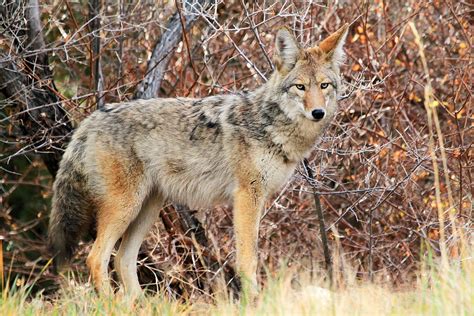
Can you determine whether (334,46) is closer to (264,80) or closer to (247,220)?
(264,80)

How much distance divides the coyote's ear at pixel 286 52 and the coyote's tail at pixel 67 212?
1.68 meters

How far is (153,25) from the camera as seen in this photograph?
349 inches

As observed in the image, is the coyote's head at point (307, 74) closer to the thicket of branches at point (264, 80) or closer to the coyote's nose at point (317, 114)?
the coyote's nose at point (317, 114)

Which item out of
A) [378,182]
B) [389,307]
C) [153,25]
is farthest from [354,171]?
[389,307]

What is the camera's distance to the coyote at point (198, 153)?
238 inches

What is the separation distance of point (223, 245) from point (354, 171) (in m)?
1.64

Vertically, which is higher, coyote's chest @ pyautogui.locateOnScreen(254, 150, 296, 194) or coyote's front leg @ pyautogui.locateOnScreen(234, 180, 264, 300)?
coyote's chest @ pyautogui.locateOnScreen(254, 150, 296, 194)

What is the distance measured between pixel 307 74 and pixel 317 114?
0.37 metres

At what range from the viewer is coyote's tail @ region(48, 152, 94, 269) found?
621 centimetres

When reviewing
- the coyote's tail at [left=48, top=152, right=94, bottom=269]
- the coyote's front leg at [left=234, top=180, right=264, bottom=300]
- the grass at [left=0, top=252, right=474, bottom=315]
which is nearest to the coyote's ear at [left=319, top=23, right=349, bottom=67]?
the coyote's front leg at [left=234, top=180, right=264, bottom=300]

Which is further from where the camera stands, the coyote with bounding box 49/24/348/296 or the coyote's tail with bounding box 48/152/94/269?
the coyote's tail with bounding box 48/152/94/269

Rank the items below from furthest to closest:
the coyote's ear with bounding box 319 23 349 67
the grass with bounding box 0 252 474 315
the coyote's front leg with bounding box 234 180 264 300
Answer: the coyote's ear with bounding box 319 23 349 67 < the coyote's front leg with bounding box 234 180 264 300 < the grass with bounding box 0 252 474 315

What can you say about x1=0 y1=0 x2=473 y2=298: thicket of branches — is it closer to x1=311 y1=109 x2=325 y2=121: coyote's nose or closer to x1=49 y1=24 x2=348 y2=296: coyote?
x1=49 y1=24 x2=348 y2=296: coyote

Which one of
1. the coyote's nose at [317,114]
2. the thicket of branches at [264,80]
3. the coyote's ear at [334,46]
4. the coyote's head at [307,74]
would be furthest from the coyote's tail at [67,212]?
the coyote's ear at [334,46]
